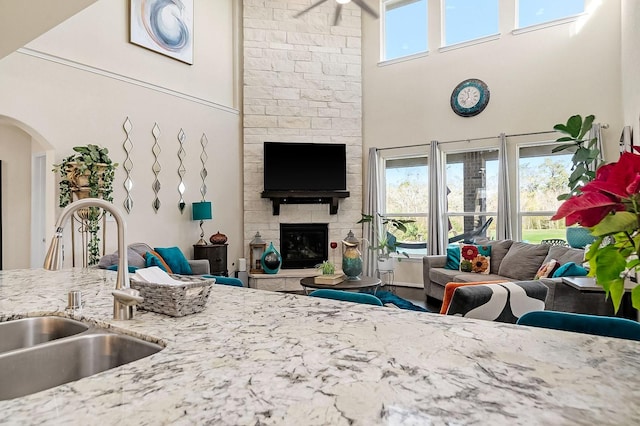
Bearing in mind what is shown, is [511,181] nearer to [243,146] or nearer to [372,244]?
[372,244]

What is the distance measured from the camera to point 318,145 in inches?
259

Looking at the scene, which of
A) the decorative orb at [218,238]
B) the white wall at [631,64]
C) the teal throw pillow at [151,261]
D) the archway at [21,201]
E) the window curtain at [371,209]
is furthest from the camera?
the window curtain at [371,209]

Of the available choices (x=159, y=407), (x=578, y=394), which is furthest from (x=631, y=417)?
(x=159, y=407)

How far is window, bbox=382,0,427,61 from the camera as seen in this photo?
6.59m

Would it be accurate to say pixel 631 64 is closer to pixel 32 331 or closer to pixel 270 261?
pixel 270 261

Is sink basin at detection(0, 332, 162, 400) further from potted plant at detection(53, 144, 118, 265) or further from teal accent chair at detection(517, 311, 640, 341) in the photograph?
potted plant at detection(53, 144, 118, 265)

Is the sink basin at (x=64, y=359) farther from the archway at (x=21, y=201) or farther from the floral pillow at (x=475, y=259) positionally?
the floral pillow at (x=475, y=259)

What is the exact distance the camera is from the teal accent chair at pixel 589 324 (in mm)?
1241

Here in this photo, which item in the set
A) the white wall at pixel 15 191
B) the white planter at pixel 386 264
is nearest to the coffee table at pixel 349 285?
the white planter at pixel 386 264

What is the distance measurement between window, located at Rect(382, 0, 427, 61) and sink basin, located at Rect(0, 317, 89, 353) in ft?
21.1

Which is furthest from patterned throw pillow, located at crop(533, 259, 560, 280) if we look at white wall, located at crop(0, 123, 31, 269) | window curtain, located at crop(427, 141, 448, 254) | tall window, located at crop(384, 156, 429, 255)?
white wall, located at crop(0, 123, 31, 269)

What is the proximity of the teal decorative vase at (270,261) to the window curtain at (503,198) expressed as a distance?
3.17 meters

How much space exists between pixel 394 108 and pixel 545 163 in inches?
92.9

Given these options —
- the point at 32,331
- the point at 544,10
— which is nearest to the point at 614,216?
the point at 32,331
